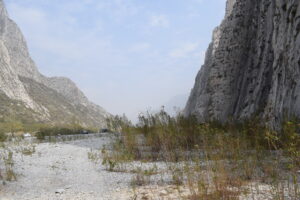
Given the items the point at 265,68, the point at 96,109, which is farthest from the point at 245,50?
the point at 96,109

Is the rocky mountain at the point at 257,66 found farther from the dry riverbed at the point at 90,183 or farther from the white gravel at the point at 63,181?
the white gravel at the point at 63,181

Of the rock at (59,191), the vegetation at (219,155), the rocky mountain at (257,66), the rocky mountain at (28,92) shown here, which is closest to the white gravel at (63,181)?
the rock at (59,191)

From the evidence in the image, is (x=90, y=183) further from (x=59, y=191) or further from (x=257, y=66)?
(x=257, y=66)

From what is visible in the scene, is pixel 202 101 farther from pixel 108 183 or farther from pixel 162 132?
pixel 108 183

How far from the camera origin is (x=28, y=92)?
77375mm

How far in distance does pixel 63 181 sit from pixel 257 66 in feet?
27.6

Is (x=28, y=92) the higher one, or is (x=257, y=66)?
(x=28, y=92)

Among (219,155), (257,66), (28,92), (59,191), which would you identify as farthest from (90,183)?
(28,92)

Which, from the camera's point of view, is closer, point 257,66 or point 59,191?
point 59,191

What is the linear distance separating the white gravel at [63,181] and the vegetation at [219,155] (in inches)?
15.7

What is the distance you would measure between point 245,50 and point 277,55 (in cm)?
418

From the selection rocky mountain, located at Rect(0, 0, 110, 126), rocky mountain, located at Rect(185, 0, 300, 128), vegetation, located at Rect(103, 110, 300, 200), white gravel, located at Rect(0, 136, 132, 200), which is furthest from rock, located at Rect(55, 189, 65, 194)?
rocky mountain, located at Rect(0, 0, 110, 126)

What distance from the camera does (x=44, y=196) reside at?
464cm

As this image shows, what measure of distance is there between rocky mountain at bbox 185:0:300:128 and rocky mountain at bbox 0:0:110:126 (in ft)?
71.1
